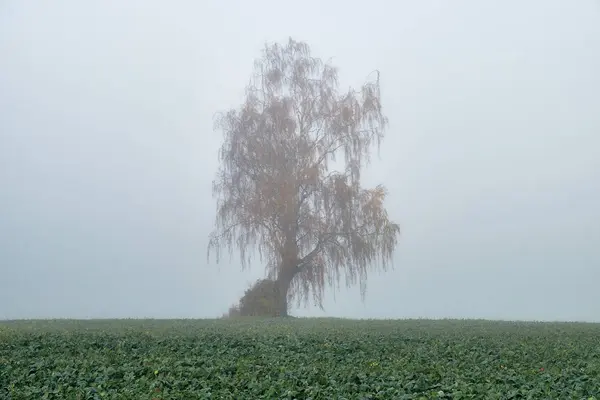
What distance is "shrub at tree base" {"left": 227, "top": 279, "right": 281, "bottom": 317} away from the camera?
29.8 meters

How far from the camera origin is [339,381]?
8.79 meters

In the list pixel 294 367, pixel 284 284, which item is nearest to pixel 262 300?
pixel 284 284

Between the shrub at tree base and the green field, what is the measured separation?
14.8 meters

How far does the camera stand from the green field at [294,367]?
26.5 feet

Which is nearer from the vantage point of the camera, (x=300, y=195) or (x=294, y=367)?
(x=294, y=367)

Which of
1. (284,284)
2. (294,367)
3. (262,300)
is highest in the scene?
(284,284)

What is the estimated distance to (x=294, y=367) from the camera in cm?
993

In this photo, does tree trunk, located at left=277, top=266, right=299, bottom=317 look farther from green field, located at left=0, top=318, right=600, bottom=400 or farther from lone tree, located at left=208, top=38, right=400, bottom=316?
green field, located at left=0, top=318, right=600, bottom=400

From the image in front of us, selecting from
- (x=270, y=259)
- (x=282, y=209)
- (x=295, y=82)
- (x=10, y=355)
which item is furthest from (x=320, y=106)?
(x=10, y=355)

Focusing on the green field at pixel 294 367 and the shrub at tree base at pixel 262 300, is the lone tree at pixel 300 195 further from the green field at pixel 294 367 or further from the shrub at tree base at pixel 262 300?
the green field at pixel 294 367

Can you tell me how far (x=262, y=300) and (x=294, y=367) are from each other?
20.1 meters

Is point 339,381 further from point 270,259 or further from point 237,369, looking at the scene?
point 270,259

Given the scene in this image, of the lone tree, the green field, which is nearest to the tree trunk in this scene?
the lone tree

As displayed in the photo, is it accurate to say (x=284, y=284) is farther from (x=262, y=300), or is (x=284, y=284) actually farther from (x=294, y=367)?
(x=294, y=367)
